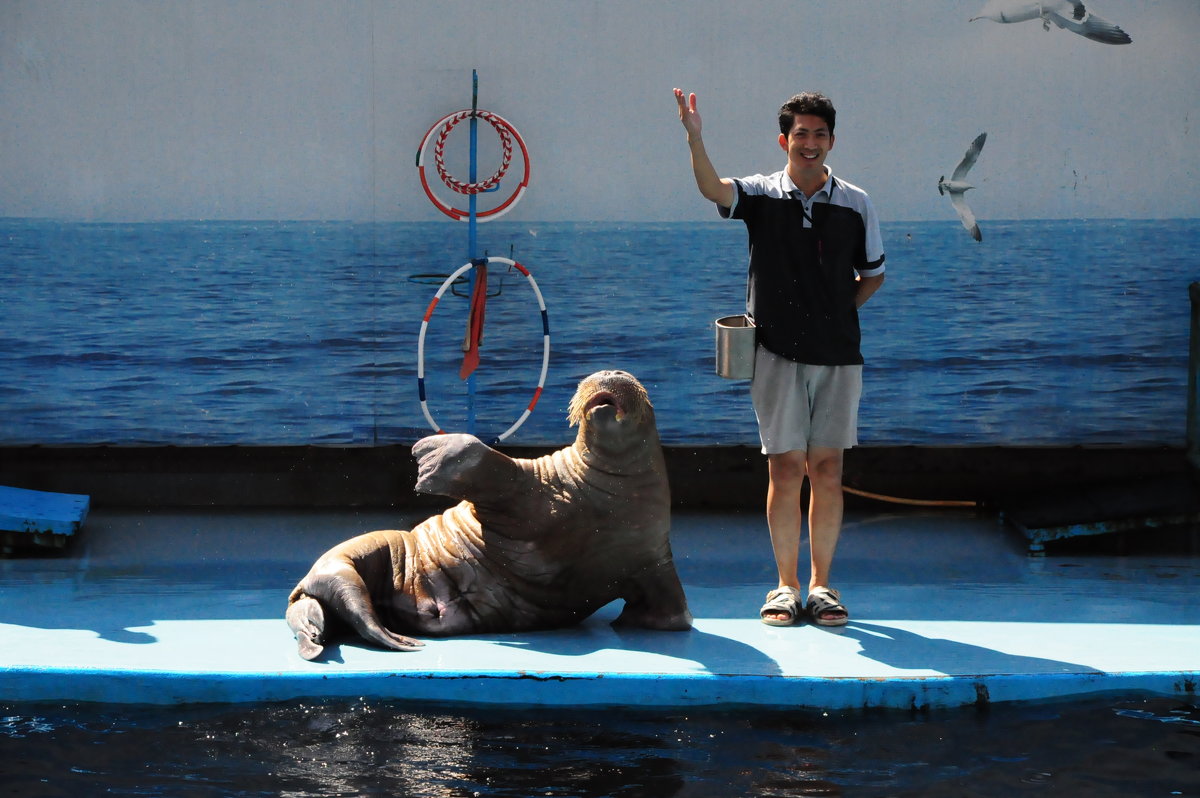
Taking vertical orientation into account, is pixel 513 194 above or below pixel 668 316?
above

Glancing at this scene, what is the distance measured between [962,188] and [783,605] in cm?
283

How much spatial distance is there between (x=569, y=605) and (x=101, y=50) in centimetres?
388

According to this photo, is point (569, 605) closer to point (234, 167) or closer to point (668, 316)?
point (668, 316)

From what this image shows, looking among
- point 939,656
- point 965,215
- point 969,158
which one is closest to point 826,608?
point 939,656

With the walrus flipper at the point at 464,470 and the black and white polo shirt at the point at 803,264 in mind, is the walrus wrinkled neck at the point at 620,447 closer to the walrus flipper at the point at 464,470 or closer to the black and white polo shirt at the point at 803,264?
the walrus flipper at the point at 464,470

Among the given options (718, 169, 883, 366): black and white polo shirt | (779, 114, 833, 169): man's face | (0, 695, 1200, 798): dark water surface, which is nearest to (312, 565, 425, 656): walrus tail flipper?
(0, 695, 1200, 798): dark water surface

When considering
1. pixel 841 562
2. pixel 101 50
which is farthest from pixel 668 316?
pixel 101 50

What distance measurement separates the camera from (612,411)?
4590mm

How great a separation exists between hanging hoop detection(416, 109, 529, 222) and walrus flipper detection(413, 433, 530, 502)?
2336mm

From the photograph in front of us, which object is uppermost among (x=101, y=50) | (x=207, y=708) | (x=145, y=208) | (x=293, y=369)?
(x=101, y=50)

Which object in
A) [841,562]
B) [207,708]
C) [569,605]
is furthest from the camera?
[841,562]

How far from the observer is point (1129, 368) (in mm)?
6832

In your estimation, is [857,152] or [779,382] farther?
[857,152]

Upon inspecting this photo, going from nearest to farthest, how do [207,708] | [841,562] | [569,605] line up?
[207,708] < [569,605] < [841,562]
